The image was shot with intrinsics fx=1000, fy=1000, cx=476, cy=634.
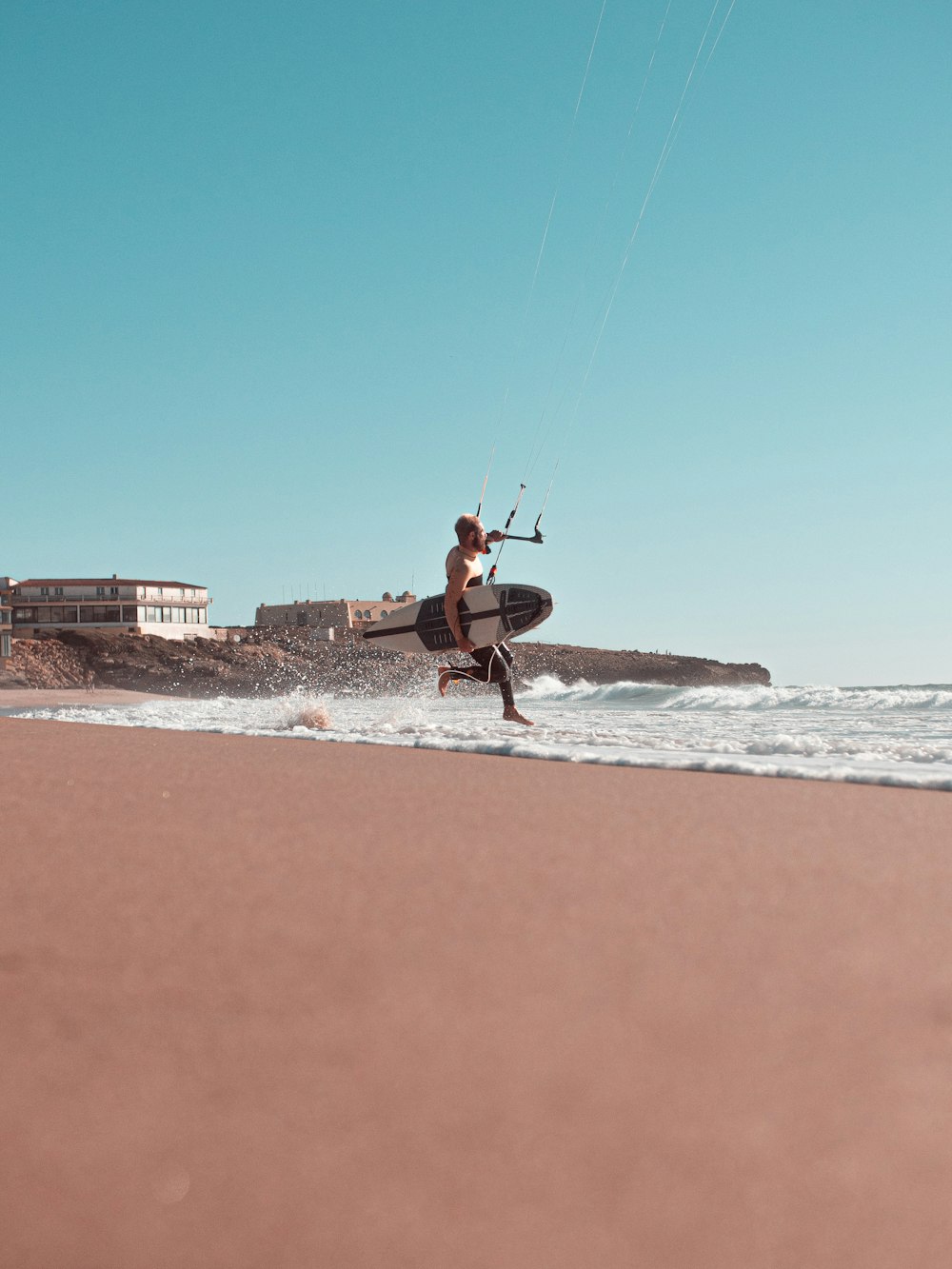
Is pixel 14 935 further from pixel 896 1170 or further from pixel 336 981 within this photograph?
pixel 896 1170

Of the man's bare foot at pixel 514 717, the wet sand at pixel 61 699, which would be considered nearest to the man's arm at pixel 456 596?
the man's bare foot at pixel 514 717

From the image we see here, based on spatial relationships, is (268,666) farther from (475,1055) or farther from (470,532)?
(475,1055)

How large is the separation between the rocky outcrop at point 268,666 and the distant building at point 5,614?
256 inches

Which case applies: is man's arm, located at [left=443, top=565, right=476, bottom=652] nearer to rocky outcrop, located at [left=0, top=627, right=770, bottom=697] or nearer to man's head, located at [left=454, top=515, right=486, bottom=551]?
man's head, located at [left=454, top=515, right=486, bottom=551]

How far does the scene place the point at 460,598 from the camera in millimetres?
11203

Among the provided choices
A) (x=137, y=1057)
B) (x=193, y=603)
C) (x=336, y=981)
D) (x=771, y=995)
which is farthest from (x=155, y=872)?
(x=193, y=603)

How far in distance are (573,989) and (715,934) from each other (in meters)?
0.54

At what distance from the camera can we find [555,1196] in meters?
1.13

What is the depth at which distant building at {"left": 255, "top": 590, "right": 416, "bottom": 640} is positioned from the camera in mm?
73188

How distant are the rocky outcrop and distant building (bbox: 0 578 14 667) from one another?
256 inches

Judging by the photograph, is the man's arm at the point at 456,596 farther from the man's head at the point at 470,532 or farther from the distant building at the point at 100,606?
the distant building at the point at 100,606

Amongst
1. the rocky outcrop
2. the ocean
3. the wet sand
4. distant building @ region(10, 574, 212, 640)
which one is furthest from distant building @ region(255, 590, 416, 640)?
the ocean

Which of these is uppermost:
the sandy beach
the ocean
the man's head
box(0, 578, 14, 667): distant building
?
box(0, 578, 14, 667): distant building

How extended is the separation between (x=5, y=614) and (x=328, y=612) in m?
22.8
